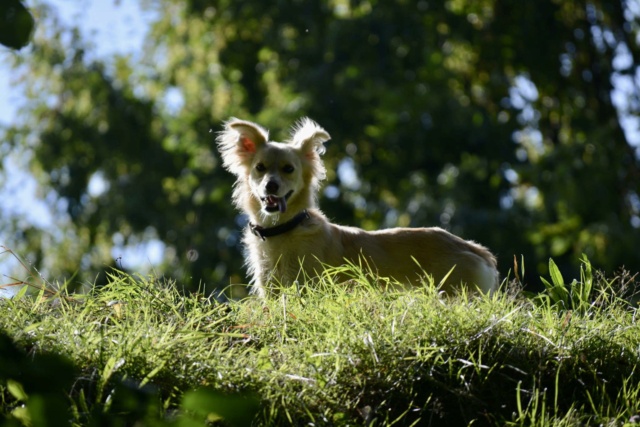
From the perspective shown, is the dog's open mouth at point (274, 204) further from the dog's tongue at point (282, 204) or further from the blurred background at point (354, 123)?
the blurred background at point (354, 123)

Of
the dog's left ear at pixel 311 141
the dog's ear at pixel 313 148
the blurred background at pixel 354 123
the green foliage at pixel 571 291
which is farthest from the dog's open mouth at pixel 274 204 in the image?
the blurred background at pixel 354 123

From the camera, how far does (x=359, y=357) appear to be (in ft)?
14.6

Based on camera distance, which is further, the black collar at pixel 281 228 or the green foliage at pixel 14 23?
the black collar at pixel 281 228

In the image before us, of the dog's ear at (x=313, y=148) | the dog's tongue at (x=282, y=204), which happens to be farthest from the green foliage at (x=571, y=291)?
the dog's ear at (x=313, y=148)

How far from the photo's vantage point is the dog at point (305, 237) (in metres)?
7.36

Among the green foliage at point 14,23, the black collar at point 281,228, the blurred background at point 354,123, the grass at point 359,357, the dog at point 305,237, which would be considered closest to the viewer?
the green foliage at point 14,23

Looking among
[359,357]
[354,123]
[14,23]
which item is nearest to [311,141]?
[359,357]

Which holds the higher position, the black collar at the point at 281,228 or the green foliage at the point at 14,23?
the green foliage at the point at 14,23

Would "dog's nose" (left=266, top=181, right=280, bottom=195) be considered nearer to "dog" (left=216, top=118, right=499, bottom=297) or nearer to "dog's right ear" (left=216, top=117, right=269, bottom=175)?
"dog" (left=216, top=118, right=499, bottom=297)

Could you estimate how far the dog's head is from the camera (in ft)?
25.3

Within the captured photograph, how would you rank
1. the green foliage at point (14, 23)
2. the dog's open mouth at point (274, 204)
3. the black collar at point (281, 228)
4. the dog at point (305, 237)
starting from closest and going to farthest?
1. the green foliage at point (14, 23)
2. the dog at point (305, 237)
3. the black collar at point (281, 228)
4. the dog's open mouth at point (274, 204)

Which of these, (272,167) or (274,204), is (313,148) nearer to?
(272,167)

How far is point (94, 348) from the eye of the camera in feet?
14.1

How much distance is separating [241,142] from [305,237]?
1.32 m
